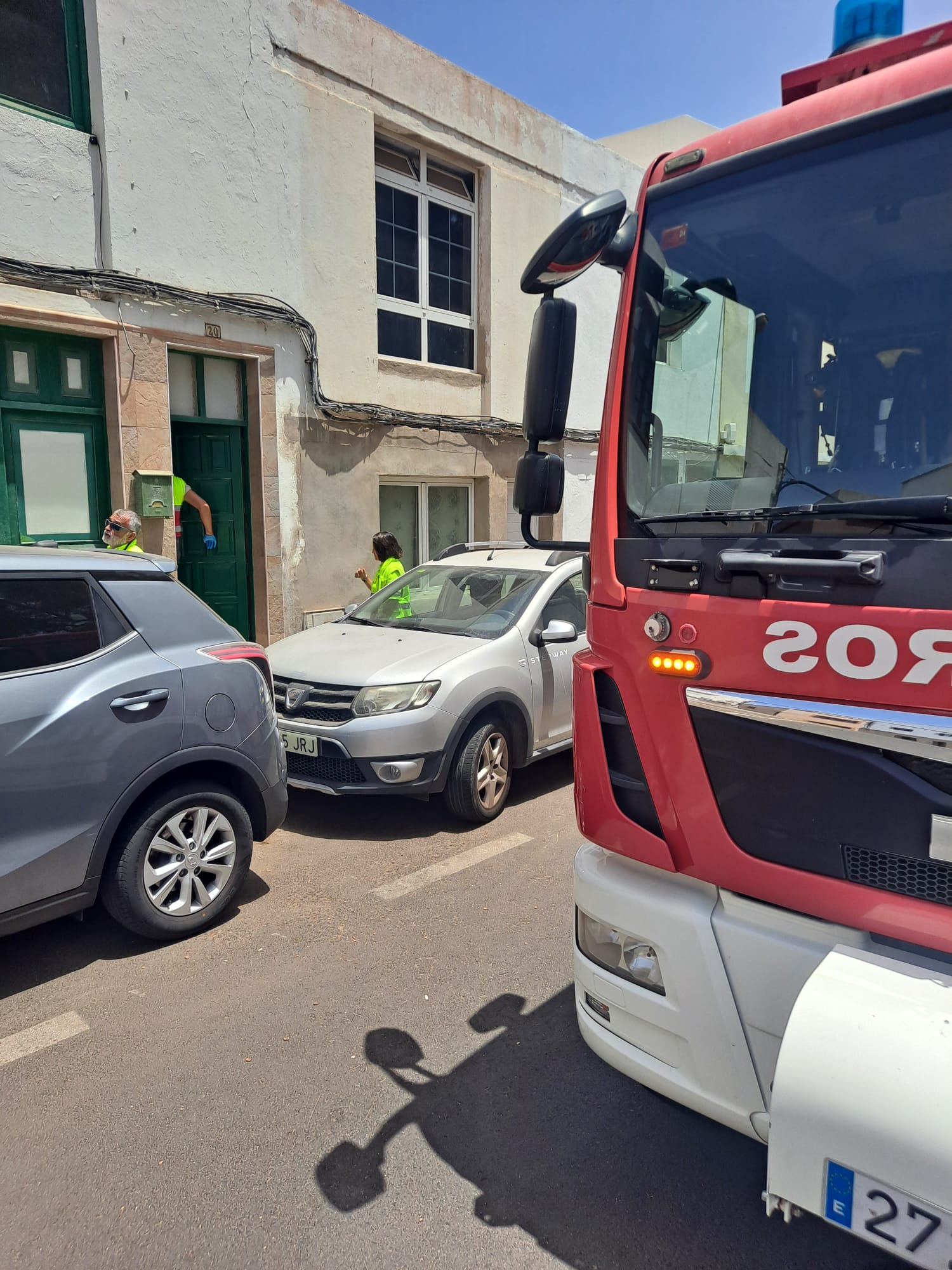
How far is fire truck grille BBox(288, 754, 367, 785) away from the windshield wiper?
10.6ft

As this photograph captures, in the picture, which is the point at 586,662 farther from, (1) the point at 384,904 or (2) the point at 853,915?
(1) the point at 384,904

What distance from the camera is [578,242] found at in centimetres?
271

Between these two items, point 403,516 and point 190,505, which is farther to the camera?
point 403,516

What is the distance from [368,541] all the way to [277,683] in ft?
16.3

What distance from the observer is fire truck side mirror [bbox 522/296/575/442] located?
2770 millimetres

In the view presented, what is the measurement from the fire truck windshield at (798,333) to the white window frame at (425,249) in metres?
8.40

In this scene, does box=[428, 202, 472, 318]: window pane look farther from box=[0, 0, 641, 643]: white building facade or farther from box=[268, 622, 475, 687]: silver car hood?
box=[268, 622, 475, 687]: silver car hood

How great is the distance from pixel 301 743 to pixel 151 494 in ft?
13.1

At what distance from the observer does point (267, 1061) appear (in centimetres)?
304

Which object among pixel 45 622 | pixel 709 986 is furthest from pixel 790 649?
pixel 45 622

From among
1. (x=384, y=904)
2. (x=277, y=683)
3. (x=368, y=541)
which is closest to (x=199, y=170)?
(x=368, y=541)

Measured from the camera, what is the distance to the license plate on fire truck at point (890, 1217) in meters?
1.59

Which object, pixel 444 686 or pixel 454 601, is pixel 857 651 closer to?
pixel 444 686

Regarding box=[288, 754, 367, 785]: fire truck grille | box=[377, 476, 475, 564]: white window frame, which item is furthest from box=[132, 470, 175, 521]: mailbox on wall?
box=[288, 754, 367, 785]: fire truck grille
